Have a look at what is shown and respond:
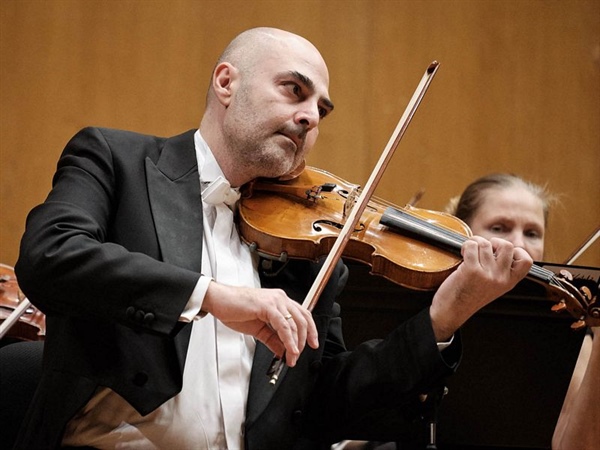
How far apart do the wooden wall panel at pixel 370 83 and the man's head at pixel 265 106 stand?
1.18 meters

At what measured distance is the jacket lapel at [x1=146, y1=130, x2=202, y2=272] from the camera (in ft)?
5.03

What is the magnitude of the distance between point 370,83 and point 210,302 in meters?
1.97

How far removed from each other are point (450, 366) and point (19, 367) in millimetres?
766

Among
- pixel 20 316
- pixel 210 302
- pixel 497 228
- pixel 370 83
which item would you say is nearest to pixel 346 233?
pixel 210 302

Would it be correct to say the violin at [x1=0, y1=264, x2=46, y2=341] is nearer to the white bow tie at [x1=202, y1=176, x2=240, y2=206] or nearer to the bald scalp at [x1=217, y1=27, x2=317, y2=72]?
the white bow tie at [x1=202, y1=176, x2=240, y2=206]

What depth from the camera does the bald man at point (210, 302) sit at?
1326mm

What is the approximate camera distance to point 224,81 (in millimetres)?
1830

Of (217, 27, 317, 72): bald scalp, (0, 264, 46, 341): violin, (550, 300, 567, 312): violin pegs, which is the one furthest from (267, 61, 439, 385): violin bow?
(0, 264, 46, 341): violin

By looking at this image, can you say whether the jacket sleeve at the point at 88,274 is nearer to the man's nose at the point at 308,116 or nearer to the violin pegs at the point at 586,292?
the man's nose at the point at 308,116

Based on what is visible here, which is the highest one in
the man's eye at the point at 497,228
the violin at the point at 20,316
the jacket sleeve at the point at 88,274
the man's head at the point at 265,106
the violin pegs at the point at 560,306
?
the man's head at the point at 265,106

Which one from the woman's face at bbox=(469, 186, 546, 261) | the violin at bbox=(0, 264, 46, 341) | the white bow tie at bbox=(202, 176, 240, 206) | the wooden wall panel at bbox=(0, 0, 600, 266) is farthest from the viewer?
the wooden wall panel at bbox=(0, 0, 600, 266)

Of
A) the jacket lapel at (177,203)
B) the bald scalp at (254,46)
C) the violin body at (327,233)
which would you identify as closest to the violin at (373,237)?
the violin body at (327,233)

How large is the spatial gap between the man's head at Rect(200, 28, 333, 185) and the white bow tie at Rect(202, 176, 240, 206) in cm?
6

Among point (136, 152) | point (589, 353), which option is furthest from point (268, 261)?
point (589, 353)
